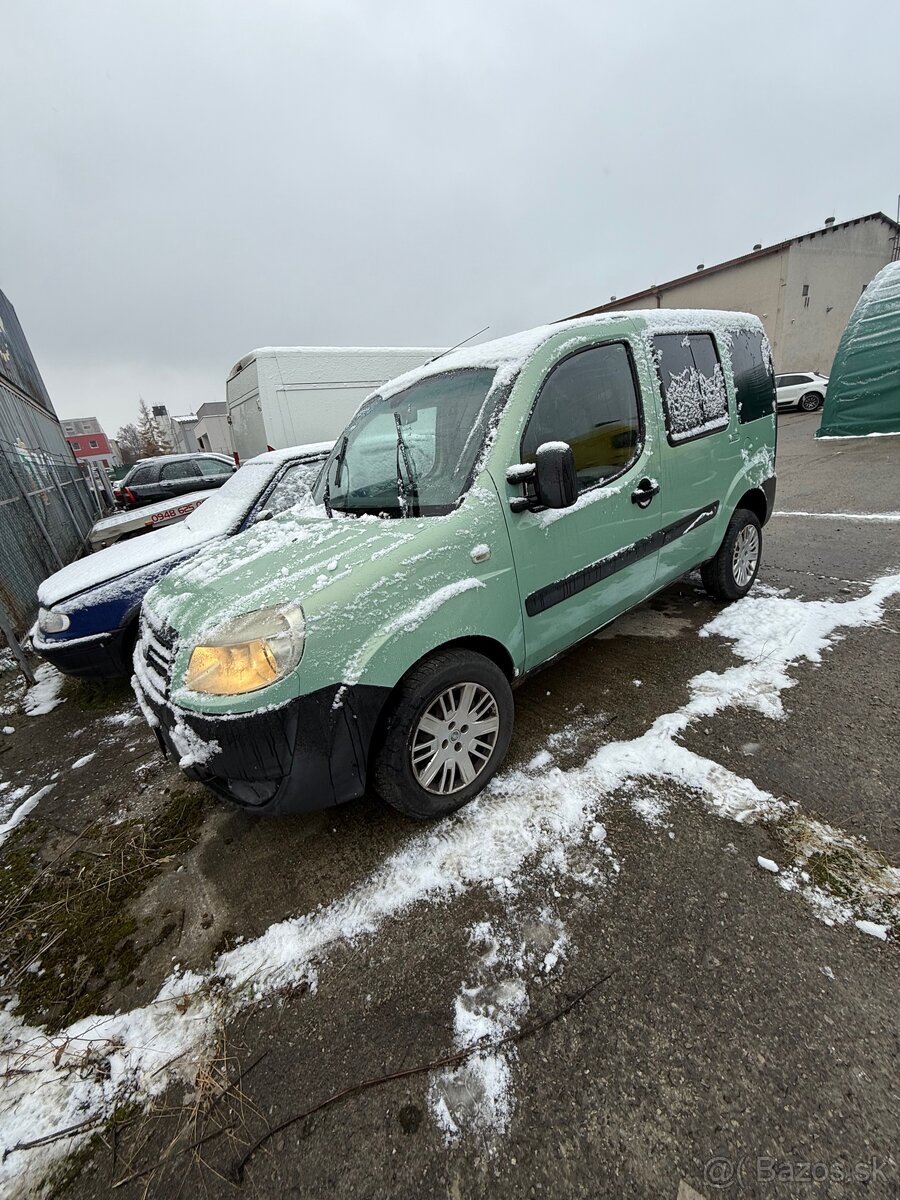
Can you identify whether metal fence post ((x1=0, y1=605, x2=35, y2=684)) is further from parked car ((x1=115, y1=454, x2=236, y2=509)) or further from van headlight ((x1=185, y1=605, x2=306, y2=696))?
parked car ((x1=115, y1=454, x2=236, y2=509))

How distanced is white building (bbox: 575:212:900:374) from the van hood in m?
28.4

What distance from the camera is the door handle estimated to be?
283cm

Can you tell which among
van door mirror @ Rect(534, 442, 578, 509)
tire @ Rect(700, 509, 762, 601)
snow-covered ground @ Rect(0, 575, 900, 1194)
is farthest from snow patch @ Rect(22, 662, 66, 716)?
tire @ Rect(700, 509, 762, 601)

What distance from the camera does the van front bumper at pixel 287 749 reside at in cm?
181

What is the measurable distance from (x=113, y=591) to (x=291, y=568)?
2.38 m

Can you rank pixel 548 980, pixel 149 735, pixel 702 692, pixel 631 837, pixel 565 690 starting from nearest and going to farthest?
pixel 548 980
pixel 631 837
pixel 702 692
pixel 565 690
pixel 149 735

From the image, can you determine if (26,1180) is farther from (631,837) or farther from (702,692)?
(702,692)

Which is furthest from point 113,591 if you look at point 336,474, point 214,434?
point 214,434

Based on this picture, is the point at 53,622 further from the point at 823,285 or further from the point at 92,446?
the point at 92,446

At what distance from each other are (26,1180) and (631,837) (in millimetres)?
2102

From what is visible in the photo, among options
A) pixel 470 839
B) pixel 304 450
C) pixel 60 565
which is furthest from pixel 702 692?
pixel 60 565

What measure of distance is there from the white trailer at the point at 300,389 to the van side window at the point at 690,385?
18.4 ft

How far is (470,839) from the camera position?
2.18 metres

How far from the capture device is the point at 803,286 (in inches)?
918
